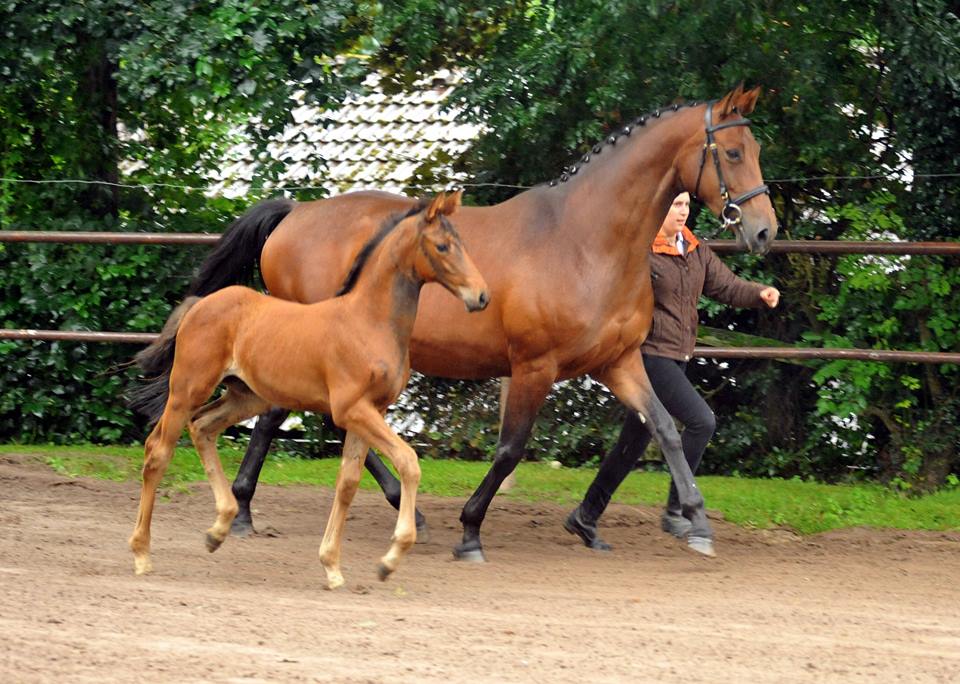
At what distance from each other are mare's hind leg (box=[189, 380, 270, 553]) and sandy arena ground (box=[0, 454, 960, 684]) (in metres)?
0.36

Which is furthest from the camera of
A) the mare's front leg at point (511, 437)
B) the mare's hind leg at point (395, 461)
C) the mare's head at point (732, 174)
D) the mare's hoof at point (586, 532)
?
the mare's hoof at point (586, 532)

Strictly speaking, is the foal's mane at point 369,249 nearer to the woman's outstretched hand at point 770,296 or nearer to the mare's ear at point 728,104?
the mare's ear at point 728,104

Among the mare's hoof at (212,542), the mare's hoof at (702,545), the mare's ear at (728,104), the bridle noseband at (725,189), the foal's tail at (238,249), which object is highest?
the mare's ear at (728,104)

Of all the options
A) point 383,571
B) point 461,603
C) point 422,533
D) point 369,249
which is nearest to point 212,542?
point 383,571

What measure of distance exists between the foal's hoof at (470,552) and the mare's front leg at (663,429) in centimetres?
98

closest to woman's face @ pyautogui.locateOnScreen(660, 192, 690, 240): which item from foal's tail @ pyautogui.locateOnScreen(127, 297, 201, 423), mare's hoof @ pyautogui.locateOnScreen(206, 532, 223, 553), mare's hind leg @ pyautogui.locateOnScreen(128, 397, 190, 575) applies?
foal's tail @ pyautogui.locateOnScreen(127, 297, 201, 423)

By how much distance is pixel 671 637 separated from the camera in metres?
4.96

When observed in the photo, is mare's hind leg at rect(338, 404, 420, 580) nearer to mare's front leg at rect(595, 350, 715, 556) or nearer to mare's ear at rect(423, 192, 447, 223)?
mare's ear at rect(423, 192, 447, 223)

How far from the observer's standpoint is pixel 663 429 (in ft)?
22.0

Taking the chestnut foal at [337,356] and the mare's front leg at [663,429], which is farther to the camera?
the mare's front leg at [663,429]

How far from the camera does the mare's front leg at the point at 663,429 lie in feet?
21.6

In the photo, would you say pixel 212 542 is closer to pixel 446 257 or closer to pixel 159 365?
pixel 159 365

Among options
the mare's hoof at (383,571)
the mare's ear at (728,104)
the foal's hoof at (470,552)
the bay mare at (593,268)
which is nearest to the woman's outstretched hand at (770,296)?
the bay mare at (593,268)

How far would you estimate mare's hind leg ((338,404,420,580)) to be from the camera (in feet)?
18.2
